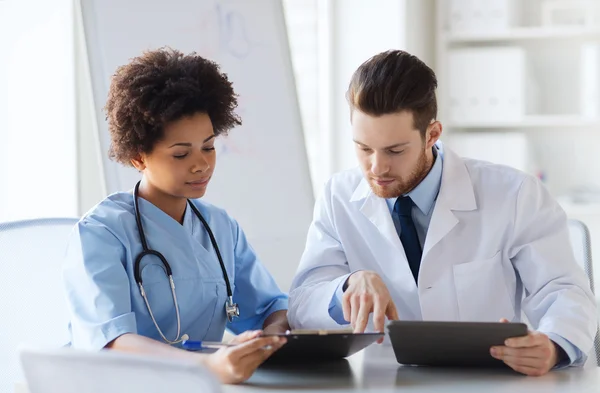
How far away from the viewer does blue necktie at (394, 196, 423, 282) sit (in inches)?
68.9

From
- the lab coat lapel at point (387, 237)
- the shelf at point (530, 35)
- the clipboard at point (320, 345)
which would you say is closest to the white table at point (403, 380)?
the clipboard at point (320, 345)

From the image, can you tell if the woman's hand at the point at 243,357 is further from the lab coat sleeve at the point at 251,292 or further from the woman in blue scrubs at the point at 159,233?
the lab coat sleeve at the point at 251,292

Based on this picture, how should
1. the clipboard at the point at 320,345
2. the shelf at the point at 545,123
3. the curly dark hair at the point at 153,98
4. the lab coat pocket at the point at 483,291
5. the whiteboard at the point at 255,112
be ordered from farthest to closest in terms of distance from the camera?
the shelf at the point at 545,123, the whiteboard at the point at 255,112, the lab coat pocket at the point at 483,291, the curly dark hair at the point at 153,98, the clipboard at the point at 320,345

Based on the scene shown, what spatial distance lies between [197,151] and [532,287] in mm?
703

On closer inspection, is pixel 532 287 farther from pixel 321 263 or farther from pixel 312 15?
pixel 312 15

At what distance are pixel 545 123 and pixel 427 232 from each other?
1.83m

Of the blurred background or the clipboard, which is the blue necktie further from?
the blurred background

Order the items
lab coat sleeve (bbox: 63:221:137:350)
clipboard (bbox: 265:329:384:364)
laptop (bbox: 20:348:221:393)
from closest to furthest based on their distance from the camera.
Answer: laptop (bbox: 20:348:221:393) < clipboard (bbox: 265:329:384:364) < lab coat sleeve (bbox: 63:221:137:350)

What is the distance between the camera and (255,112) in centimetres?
256

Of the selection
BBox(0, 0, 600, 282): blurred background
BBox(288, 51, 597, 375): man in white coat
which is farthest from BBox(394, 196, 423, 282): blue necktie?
BBox(0, 0, 600, 282): blurred background

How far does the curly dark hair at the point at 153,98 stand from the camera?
1.58 m

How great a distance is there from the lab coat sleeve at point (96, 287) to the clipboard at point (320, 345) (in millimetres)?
270

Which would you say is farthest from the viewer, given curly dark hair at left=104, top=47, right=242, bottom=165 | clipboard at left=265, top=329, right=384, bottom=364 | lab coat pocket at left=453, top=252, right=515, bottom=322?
lab coat pocket at left=453, top=252, right=515, bottom=322

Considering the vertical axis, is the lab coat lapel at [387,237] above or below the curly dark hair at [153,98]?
below
